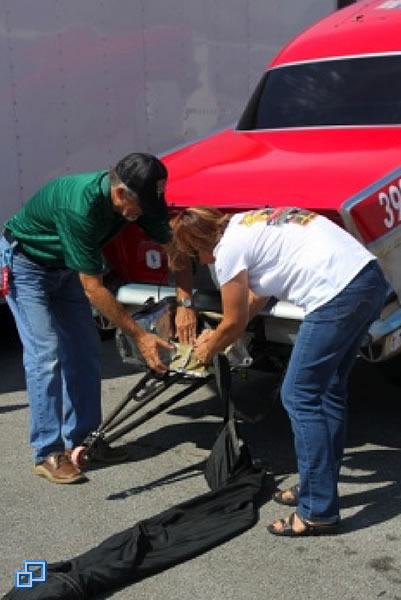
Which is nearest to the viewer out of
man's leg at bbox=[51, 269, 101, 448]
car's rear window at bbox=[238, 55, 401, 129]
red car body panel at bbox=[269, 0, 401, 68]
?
man's leg at bbox=[51, 269, 101, 448]

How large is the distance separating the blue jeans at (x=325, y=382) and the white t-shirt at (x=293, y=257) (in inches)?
2.2

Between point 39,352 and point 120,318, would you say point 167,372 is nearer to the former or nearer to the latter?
point 120,318

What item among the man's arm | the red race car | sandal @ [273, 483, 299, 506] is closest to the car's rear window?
the red race car

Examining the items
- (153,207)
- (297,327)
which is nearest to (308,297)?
(297,327)

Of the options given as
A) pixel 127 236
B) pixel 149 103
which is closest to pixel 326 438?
pixel 127 236

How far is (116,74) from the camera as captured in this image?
6.43 metres

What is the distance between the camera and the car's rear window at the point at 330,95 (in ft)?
16.8

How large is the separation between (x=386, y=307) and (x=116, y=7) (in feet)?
11.7

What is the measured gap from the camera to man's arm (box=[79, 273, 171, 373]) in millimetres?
3744

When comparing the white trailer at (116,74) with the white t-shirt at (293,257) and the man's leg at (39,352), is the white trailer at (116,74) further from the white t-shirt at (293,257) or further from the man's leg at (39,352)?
the white t-shirt at (293,257)

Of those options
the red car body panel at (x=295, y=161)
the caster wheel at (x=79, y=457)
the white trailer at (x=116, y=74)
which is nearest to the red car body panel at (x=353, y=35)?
the red car body panel at (x=295, y=161)

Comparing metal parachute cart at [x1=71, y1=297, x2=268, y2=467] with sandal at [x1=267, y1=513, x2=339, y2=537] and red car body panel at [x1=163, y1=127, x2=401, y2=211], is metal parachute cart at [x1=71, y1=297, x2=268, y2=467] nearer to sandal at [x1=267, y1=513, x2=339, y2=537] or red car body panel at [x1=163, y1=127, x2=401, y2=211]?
red car body panel at [x1=163, y1=127, x2=401, y2=211]

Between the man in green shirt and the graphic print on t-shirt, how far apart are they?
481 millimetres

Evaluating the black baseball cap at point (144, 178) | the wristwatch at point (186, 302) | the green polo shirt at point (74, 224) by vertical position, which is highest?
the black baseball cap at point (144, 178)
